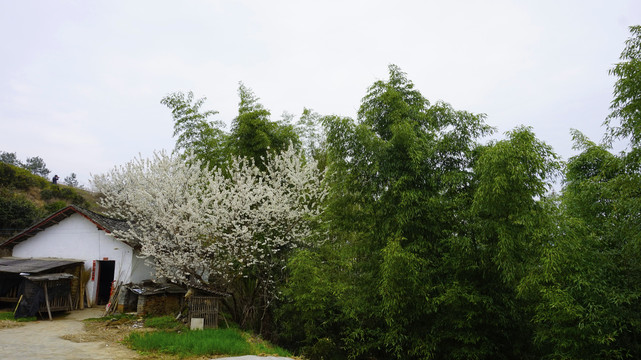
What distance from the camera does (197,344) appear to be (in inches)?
320

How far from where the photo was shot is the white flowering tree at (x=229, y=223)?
10.6m

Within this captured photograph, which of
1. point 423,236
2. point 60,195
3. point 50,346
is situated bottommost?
point 50,346

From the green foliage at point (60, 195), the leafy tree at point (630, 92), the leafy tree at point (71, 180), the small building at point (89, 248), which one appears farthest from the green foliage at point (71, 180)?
the leafy tree at point (630, 92)

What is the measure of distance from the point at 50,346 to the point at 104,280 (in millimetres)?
6733

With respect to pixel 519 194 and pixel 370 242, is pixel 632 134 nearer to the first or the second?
Result: pixel 519 194

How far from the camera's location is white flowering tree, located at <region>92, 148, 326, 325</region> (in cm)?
1059

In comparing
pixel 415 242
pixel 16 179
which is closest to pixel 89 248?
pixel 415 242

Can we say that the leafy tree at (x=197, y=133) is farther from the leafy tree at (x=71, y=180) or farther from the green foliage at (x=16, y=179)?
the leafy tree at (x=71, y=180)

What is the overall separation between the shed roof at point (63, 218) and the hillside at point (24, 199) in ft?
21.7

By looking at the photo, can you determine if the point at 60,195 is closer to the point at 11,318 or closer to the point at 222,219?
the point at 11,318

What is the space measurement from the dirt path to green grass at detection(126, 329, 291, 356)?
1.23 feet

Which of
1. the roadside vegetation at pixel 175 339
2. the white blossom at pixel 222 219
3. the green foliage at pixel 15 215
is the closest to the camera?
the roadside vegetation at pixel 175 339

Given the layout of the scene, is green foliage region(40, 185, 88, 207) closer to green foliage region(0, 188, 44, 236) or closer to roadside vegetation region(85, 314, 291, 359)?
green foliage region(0, 188, 44, 236)

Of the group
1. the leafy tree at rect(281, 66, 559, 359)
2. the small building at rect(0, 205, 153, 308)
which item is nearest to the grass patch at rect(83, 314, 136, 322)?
the small building at rect(0, 205, 153, 308)
